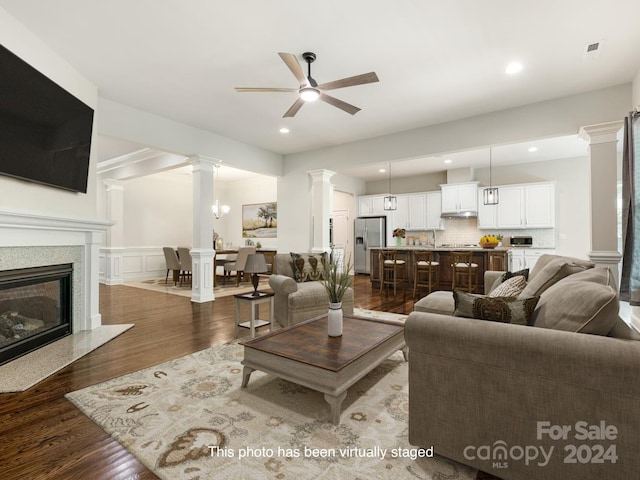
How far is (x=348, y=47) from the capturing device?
10.3 ft

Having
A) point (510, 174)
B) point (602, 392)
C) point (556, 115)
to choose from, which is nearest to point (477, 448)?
point (602, 392)

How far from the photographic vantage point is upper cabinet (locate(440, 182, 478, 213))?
8148 mm

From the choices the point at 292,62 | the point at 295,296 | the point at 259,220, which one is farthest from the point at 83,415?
the point at 259,220

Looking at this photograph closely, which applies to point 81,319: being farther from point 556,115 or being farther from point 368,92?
point 556,115

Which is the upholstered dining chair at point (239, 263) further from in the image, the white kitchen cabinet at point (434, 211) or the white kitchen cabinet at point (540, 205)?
the white kitchen cabinet at point (540, 205)

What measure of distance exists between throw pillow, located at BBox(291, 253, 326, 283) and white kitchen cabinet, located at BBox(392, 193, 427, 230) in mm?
5475

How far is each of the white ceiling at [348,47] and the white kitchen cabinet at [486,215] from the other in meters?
4.04

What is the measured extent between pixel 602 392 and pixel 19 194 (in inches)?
162

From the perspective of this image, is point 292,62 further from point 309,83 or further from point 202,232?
point 202,232

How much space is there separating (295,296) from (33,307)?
2556mm

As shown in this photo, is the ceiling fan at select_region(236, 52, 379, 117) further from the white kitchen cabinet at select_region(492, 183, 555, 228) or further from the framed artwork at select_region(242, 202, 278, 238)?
the framed artwork at select_region(242, 202, 278, 238)

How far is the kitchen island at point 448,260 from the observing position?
6031mm

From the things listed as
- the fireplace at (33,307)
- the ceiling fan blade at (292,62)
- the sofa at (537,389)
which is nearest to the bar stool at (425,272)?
the ceiling fan blade at (292,62)

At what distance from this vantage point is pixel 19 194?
9.45ft
